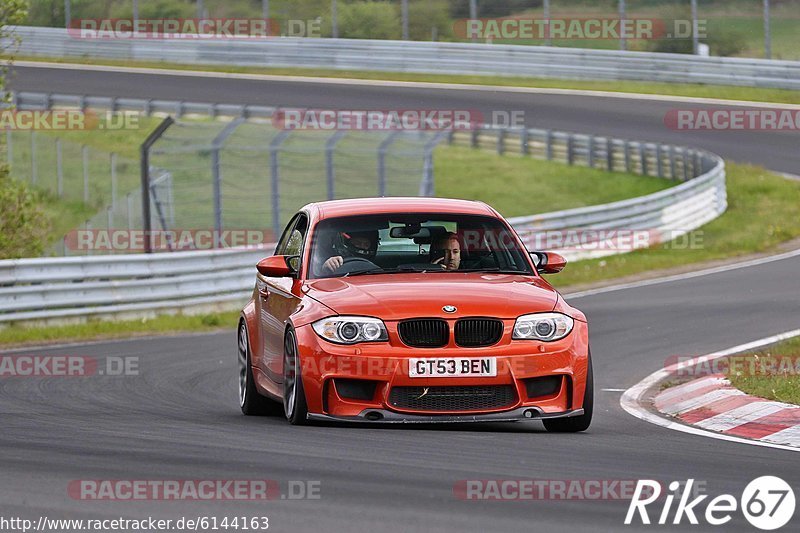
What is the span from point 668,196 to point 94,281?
12636 mm

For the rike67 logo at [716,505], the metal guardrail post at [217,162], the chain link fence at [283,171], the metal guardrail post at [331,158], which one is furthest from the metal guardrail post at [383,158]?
the rike67 logo at [716,505]

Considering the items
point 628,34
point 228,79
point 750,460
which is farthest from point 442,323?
point 228,79

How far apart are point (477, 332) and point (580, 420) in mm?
925

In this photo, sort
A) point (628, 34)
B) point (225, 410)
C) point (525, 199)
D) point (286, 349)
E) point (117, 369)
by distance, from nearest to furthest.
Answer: point (286, 349)
point (225, 410)
point (117, 369)
point (525, 199)
point (628, 34)

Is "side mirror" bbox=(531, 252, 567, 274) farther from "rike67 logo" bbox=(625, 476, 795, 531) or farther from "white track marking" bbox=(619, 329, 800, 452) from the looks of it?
"rike67 logo" bbox=(625, 476, 795, 531)

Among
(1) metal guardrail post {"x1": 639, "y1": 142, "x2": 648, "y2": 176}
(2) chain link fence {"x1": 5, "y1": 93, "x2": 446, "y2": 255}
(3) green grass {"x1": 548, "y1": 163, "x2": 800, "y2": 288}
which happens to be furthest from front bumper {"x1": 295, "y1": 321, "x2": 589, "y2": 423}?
(1) metal guardrail post {"x1": 639, "y1": 142, "x2": 648, "y2": 176}

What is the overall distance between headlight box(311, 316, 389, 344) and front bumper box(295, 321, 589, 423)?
1.4 inches

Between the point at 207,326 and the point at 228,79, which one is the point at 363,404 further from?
the point at 228,79

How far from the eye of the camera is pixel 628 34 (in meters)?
43.1

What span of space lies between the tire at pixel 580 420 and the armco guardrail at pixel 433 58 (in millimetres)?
32664

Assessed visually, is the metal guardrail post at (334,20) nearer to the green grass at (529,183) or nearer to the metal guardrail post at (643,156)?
the green grass at (529,183)

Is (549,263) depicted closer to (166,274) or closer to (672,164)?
(166,274)

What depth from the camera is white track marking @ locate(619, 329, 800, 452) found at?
8703 mm

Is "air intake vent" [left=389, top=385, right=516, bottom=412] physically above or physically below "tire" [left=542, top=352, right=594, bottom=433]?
above
